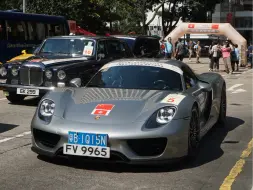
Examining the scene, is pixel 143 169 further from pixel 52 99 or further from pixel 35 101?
pixel 35 101

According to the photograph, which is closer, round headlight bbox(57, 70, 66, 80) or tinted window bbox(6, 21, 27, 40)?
round headlight bbox(57, 70, 66, 80)

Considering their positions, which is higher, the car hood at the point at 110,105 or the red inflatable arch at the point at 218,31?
the red inflatable arch at the point at 218,31

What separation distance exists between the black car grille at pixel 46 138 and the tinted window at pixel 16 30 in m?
15.1

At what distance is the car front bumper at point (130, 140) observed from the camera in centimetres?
484

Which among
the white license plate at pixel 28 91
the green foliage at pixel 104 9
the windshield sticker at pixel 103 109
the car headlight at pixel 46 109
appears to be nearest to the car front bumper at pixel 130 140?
the car headlight at pixel 46 109

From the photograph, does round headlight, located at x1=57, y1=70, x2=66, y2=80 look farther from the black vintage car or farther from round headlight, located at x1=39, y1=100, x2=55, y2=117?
round headlight, located at x1=39, y1=100, x2=55, y2=117

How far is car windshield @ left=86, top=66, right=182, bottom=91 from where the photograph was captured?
6.05m

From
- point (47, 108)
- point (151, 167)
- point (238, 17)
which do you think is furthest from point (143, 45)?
point (238, 17)

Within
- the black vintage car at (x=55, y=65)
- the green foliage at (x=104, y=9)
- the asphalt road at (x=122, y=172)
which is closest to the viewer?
the asphalt road at (x=122, y=172)

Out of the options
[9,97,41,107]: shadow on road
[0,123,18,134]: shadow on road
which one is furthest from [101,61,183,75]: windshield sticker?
[9,97,41,107]: shadow on road

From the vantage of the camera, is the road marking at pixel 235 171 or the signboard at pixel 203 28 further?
the signboard at pixel 203 28

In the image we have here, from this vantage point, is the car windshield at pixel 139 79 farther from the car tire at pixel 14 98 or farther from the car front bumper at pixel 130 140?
the car tire at pixel 14 98

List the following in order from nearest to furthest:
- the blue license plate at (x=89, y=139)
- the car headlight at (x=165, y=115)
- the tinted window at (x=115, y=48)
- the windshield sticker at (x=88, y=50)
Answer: the blue license plate at (x=89, y=139), the car headlight at (x=165, y=115), the windshield sticker at (x=88, y=50), the tinted window at (x=115, y=48)

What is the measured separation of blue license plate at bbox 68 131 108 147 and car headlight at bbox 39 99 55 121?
543 millimetres
